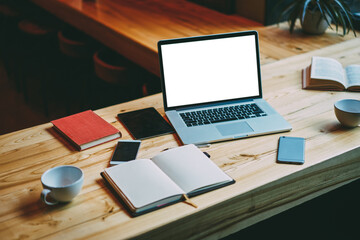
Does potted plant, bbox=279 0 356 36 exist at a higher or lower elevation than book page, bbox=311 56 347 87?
higher

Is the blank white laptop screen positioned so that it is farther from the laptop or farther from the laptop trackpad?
the laptop trackpad

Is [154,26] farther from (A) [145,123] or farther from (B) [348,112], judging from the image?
(B) [348,112]

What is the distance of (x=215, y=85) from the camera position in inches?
61.4

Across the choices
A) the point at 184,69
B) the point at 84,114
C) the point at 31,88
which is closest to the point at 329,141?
the point at 184,69

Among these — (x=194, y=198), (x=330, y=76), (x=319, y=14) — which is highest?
(x=319, y=14)

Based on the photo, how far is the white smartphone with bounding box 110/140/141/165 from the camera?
1.29 metres

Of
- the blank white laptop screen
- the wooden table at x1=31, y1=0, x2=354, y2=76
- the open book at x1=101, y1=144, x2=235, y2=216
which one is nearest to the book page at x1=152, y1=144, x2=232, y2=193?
the open book at x1=101, y1=144, x2=235, y2=216

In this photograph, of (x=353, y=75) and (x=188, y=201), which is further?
(x=353, y=75)

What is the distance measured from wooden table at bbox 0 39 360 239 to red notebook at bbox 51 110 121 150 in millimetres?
26

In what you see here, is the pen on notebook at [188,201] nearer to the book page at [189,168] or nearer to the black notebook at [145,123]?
the book page at [189,168]

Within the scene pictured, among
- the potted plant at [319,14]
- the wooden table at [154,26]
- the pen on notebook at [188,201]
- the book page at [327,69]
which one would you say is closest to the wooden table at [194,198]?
the pen on notebook at [188,201]

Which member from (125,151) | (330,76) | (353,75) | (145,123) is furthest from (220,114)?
(353,75)

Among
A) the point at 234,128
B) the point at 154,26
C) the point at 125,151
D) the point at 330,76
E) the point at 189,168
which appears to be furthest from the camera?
the point at 154,26

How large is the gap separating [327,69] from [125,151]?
37.8 inches
